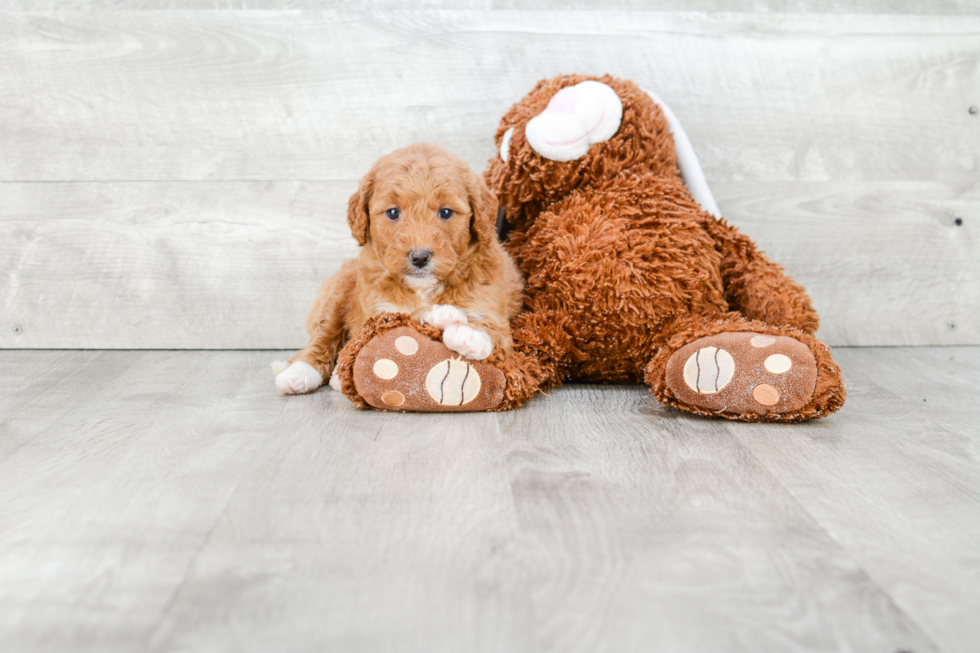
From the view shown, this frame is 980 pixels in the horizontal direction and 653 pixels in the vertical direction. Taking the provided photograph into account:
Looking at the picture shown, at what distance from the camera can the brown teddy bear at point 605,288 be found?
1276 mm

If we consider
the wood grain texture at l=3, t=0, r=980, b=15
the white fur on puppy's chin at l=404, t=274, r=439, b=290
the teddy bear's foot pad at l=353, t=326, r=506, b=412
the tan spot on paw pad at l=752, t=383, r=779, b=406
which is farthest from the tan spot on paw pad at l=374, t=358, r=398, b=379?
the wood grain texture at l=3, t=0, r=980, b=15

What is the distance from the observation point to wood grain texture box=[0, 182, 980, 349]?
1.83 m

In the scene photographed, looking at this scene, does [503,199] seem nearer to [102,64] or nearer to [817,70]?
[817,70]

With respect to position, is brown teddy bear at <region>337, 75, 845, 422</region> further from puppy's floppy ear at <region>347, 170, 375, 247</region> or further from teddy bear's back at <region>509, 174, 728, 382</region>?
puppy's floppy ear at <region>347, 170, 375, 247</region>

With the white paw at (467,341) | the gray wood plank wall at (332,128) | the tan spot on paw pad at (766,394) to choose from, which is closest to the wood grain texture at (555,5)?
the gray wood plank wall at (332,128)

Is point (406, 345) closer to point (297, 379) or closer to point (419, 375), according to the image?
point (419, 375)

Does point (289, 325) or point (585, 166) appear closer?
point (585, 166)

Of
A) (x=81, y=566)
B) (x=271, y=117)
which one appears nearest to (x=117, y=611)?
(x=81, y=566)

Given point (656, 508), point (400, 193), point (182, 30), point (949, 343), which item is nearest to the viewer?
point (656, 508)

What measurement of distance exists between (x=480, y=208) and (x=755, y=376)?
0.52 m

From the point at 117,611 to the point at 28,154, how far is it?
1475 mm

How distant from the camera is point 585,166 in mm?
1492

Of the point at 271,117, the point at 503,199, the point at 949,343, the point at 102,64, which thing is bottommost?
the point at 949,343

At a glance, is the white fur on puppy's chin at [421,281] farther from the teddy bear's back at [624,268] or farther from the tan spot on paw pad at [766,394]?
the tan spot on paw pad at [766,394]
